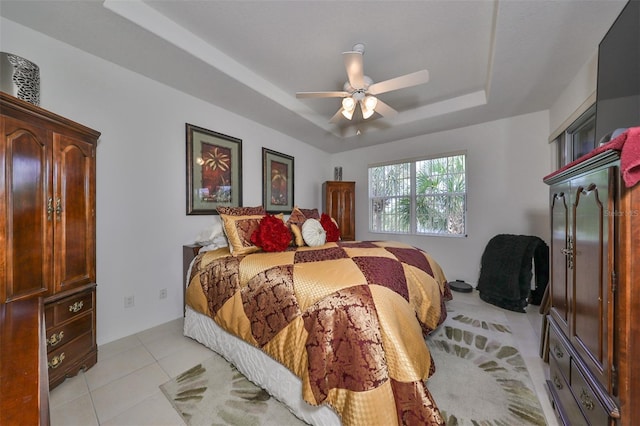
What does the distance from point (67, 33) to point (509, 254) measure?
16.0ft

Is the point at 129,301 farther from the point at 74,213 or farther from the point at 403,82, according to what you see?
the point at 403,82

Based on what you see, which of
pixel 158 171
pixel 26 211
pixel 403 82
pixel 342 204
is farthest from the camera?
pixel 342 204

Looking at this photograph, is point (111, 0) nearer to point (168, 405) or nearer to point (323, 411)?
point (168, 405)

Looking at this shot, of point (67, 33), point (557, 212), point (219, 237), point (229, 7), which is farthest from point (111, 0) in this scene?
point (557, 212)

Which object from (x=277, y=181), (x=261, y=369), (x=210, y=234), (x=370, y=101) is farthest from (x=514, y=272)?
(x=210, y=234)

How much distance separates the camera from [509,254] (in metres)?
3.00

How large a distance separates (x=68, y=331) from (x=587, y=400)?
2865 millimetres

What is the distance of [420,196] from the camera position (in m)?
4.15

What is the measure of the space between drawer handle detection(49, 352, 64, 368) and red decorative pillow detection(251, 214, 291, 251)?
144 centimetres

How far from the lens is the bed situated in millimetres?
1105

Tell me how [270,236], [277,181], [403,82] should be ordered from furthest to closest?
[277,181]
[270,236]
[403,82]

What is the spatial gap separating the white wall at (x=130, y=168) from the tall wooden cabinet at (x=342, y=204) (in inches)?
89.2

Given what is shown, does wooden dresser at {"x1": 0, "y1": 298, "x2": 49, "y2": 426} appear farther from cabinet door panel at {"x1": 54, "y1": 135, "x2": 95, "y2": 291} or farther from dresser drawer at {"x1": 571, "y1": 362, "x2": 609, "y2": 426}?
dresser drawer at {"x1": 571, "y1": 362, "x2": 609, "y2": 426}

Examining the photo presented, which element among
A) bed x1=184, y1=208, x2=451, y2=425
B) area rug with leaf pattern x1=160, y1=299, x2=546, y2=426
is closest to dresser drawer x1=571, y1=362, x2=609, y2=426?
area rug with leaf pattern x1=160, y1=299, x2=546, y2=426
